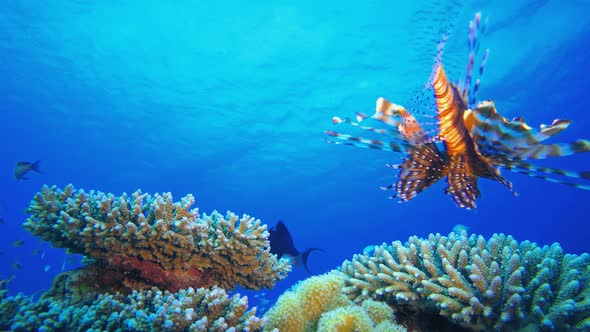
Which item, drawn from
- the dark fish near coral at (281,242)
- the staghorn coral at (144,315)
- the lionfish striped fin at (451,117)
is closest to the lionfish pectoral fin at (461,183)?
the lionfish striped fin at (451,117)

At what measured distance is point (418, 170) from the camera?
8.46 feet

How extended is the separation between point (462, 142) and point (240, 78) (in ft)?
54.8

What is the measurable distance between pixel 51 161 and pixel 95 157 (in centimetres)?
657

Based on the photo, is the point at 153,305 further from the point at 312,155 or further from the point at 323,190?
the point at 323,190

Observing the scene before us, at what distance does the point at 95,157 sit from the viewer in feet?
101

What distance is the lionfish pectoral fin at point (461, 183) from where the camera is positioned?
2.47 meters

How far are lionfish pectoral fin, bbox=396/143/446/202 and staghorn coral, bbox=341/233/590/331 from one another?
0.59 m

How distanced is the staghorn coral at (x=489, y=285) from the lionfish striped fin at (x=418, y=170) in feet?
1.93

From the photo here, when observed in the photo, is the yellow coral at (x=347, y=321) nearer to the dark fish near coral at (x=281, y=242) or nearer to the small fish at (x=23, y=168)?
the dark fish near coral at (x=281, y=242)

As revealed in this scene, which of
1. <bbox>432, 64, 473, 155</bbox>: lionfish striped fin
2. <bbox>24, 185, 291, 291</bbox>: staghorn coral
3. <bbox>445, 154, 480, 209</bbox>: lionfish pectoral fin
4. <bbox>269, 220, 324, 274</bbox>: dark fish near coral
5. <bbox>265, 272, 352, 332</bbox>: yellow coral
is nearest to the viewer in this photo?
<bbox>432, 64, 473, 155</bbox>: lionfish striped fin

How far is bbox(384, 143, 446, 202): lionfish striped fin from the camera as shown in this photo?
8.24 ft

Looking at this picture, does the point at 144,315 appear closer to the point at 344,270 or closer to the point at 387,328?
the point at 387,328

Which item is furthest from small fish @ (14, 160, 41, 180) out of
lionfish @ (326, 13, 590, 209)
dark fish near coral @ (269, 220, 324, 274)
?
lionfish @ (326, 13, 590, 209)

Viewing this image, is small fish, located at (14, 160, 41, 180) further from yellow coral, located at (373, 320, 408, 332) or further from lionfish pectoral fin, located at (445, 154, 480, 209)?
lionfish pectoral fin, located at (445, 154, 480, 209)
